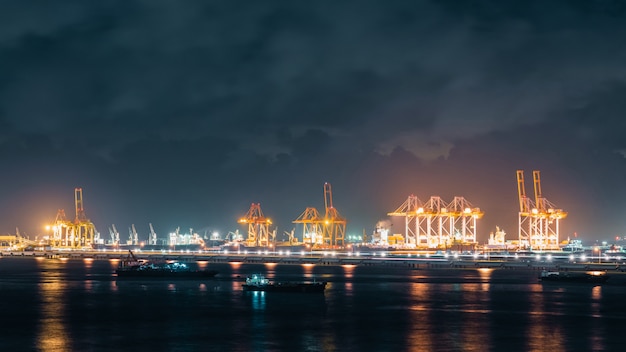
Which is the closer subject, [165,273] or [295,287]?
[295,287]

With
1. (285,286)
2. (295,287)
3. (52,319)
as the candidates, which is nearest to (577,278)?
(295,287)

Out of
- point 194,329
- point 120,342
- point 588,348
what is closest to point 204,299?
point 194,329

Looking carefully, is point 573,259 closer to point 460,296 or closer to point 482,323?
point 460,296

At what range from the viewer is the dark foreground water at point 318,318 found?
4934 centimetres

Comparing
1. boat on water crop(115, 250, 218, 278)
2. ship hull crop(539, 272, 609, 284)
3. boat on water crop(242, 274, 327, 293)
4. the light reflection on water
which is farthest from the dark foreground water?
boat on water crop(115, 250, 218, 278)

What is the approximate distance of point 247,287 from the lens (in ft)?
288

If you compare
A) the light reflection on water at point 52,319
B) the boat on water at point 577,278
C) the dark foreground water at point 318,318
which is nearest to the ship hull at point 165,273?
the light reflection on water at point 52,319

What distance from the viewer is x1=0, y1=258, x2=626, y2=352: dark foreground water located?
4934 cm

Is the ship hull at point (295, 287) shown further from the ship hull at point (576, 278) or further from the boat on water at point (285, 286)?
the ship hull at point (576, 278)

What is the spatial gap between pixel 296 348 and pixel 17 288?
183 ft

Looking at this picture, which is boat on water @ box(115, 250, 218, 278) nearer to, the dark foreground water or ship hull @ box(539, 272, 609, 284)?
the dark foreground water

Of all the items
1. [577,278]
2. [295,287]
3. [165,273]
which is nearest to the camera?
[295,287]

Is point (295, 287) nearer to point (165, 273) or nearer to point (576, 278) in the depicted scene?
point (576, 278)

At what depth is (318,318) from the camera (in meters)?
61.8
